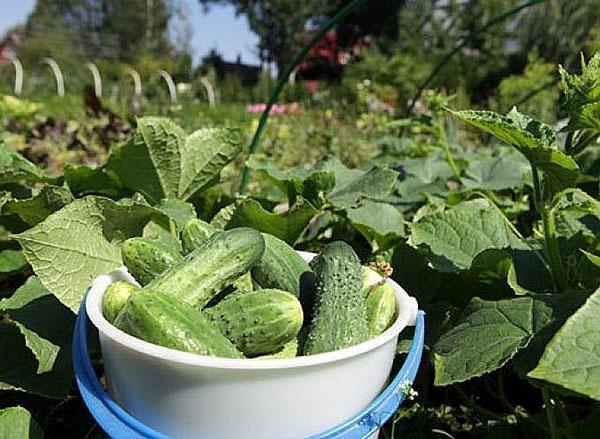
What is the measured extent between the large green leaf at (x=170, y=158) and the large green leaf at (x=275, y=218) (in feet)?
0.81

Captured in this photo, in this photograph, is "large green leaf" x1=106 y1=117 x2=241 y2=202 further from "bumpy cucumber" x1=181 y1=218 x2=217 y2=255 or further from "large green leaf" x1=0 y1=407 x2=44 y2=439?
"large green leaf" x1=0 y1=407 x2=44 y2=439

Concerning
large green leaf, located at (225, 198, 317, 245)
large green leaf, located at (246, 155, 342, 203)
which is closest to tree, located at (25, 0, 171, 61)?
large green leaf, located at (246, 155, 342, 203)

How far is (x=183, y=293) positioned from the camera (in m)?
0.96

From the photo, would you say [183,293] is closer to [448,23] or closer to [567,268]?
[567,268]

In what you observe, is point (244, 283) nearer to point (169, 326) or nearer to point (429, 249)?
point (169, 326)

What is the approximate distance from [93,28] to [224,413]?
40.6 meters

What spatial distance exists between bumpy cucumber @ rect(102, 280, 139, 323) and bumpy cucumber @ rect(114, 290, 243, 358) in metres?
0.04

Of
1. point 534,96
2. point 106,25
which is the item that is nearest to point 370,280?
point 534,96

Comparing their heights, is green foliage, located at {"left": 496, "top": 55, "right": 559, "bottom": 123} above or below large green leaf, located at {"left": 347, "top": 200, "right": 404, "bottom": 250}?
below

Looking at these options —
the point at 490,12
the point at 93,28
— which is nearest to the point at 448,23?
the point at 490,12

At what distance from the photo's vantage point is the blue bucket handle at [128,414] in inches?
35.5

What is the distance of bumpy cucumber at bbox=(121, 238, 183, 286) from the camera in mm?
1052

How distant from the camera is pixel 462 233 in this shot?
141 centimetres

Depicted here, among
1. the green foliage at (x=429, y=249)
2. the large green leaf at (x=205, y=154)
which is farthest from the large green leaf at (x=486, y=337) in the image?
the large green leaf at (x=205, y=154)
